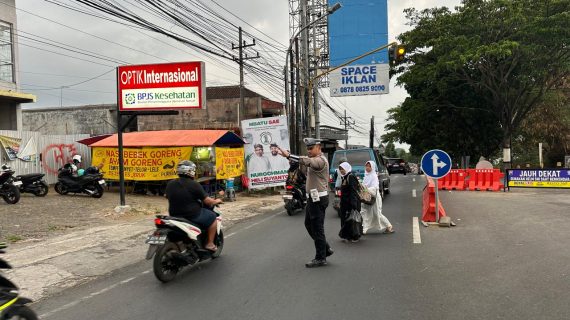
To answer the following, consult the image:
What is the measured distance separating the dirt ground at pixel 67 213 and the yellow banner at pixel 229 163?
4.36ft

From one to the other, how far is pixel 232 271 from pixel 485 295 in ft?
10.9

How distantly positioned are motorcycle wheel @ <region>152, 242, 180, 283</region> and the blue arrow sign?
6.59m

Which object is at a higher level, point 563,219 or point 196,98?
point 196,98

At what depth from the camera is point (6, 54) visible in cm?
1859

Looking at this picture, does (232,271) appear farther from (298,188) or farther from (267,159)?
(267,159)

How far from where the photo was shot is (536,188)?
66.7 ft

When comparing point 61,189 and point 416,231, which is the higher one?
point 61,189

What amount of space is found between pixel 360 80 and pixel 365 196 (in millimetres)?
15774

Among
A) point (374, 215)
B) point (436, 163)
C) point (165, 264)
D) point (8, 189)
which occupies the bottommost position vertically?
point (165, 264)

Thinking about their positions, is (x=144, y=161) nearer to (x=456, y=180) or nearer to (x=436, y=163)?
(x=436, y=163)

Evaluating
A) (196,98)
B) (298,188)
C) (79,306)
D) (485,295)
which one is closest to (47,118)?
(196,98)

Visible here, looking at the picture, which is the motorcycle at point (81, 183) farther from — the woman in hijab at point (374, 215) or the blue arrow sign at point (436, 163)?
the blue arrow sign at point (436, 163)

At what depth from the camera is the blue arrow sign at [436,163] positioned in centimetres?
1084

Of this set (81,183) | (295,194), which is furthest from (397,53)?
(81,183)
